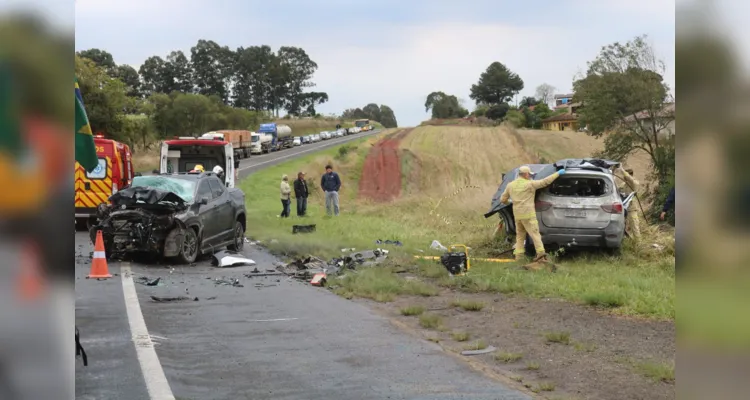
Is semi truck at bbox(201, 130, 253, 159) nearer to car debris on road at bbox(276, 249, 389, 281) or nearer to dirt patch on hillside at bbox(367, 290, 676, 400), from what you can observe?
car debris on road at bbox(276, 249, 389, 281)

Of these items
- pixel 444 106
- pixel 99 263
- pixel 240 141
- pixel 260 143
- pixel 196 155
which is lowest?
pixel 99 263

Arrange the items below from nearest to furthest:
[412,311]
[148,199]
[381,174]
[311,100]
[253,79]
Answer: [412,311], [148,199], [381,174], [253,79], [311,100]

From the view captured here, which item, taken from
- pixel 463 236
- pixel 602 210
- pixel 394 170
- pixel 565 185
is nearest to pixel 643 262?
pixel 602 210

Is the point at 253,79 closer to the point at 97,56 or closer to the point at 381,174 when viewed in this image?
the point at 381,174

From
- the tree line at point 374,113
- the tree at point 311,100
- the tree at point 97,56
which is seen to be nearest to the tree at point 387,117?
the tree line at point 374,113

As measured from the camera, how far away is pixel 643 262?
13430 millimetres

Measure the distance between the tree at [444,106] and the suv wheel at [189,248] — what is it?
86.7 metres

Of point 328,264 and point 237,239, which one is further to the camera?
point 237,239

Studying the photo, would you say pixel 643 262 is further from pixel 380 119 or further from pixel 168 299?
pixel 380 119

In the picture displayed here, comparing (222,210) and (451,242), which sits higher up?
(222,210)

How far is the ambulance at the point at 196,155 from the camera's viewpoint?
23344 mm

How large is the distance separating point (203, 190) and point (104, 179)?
18.8 ft

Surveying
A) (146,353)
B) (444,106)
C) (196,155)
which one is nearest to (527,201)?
(146,353)

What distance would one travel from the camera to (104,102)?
133ft
